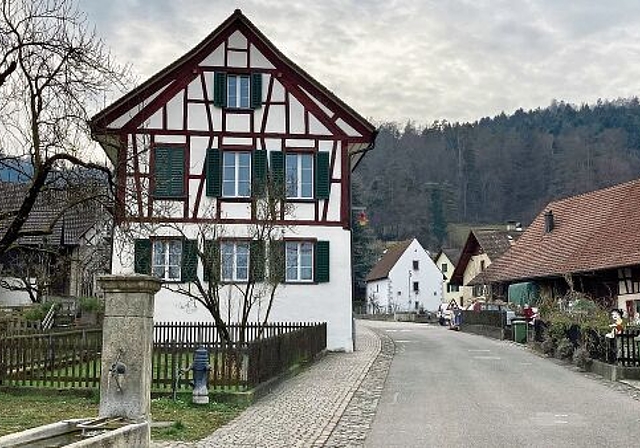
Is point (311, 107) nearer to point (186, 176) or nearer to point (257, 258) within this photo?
point (186, 176)

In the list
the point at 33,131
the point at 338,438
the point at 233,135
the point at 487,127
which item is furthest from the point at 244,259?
the point at 487,127

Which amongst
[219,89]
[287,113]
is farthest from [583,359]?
[219,89]

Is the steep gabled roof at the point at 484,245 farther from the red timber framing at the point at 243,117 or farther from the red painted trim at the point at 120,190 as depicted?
the red painted trim at the point at 120,190

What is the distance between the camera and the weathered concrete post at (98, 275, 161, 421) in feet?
35.2

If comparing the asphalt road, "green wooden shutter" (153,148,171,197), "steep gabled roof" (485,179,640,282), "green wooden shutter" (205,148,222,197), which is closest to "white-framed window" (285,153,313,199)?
"green wooden shutter" (205,148,222,197)

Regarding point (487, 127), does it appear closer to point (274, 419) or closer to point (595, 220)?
point (595, 220)

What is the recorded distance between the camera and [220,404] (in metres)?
15.7

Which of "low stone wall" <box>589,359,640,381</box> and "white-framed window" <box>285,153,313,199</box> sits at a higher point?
"white-framed window" <box>285,153,313,199</box>

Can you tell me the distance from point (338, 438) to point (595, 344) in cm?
1274

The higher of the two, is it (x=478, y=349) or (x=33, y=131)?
(x=33, y=131)

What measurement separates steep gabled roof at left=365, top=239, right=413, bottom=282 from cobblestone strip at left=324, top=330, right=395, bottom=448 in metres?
66.5

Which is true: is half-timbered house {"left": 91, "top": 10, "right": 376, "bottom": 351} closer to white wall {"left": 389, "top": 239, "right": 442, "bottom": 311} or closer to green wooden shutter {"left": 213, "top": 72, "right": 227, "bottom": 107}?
green wooden shutter {"left": 213, "top": 72, "right": 227, "bottom": 107}

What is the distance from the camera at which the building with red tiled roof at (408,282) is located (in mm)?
89812

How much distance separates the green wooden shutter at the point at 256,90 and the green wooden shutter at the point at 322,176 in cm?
278
